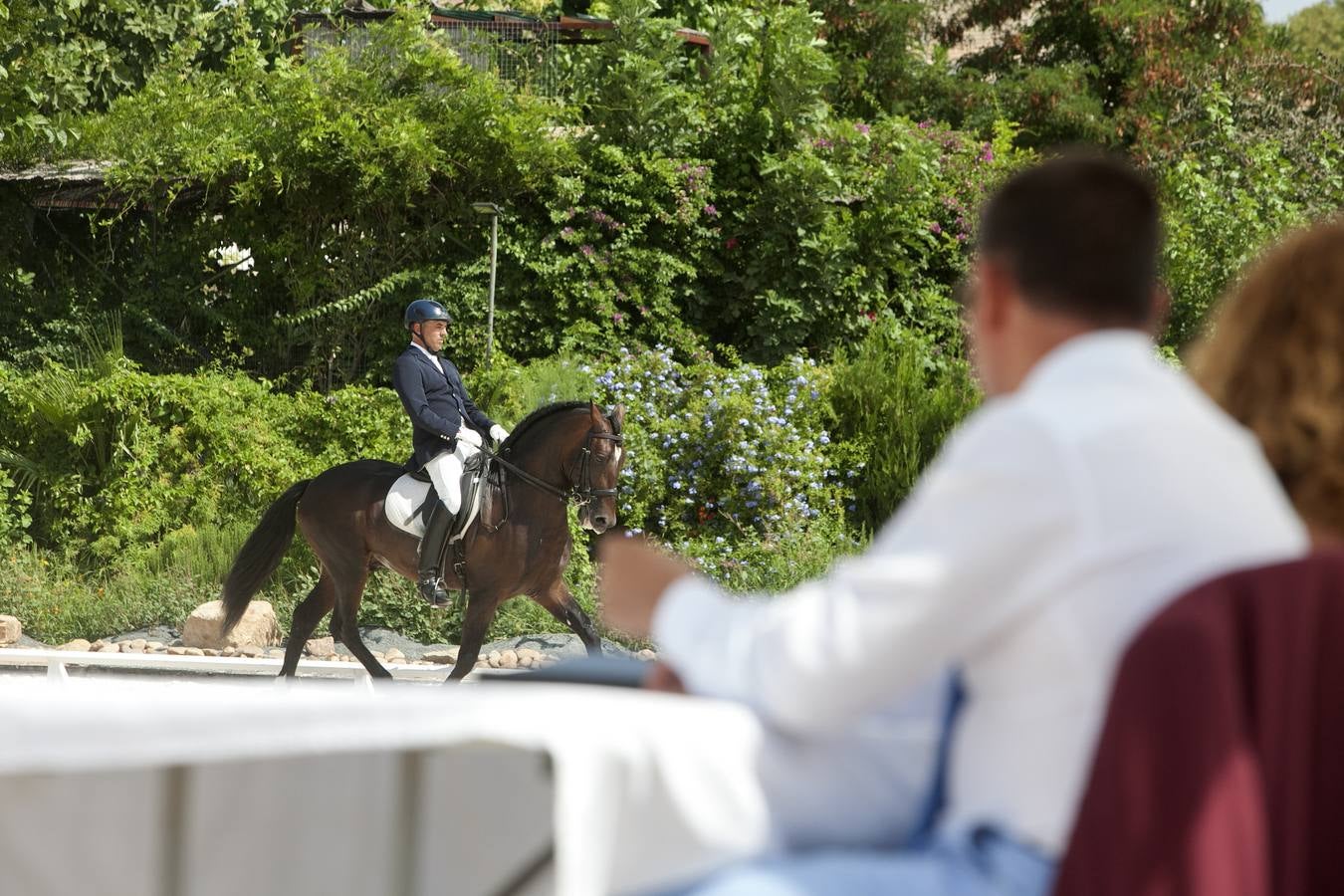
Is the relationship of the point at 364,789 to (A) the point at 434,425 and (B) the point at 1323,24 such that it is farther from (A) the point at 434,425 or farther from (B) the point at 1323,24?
(B) the point at 1323,24

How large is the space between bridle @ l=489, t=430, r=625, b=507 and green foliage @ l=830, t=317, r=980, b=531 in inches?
203

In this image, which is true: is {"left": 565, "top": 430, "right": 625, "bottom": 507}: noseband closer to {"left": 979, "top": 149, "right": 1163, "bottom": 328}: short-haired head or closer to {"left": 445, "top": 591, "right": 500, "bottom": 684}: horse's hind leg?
{"left": 445, "top": 591, "right": 500, "bottom": 684}: horse's hind leg

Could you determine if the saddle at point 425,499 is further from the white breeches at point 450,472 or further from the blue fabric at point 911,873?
the blue fabric at point 911,873

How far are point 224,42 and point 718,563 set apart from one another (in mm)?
11229

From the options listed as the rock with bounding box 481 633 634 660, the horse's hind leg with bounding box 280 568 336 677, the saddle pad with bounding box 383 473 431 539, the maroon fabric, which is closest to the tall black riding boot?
the saddle pad with bounding box 383 473 431 539

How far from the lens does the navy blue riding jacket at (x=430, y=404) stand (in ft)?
28.7

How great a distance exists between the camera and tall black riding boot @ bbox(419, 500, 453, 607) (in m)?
8.79

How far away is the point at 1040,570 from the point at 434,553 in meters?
7.60

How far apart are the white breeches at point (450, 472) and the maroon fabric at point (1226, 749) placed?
24.8 ft

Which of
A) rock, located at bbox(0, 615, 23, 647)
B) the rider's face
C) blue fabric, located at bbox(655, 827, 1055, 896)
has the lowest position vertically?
rock, located at bbox(0, 615, 23, 647)

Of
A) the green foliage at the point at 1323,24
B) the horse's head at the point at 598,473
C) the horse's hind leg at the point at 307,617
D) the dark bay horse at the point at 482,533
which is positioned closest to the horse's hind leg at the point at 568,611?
the dark bay horse at the point at 482,533

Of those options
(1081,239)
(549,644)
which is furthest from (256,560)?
(1081,239)

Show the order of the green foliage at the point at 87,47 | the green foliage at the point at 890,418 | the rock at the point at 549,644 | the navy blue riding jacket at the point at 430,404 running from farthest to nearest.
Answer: the green foliage at the point at 87,47 < the green foliage at the point at 890,418 < the rock at the point at 549,644 < the navy blue riding jacket at the point at 430,404

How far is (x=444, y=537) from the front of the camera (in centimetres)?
880
